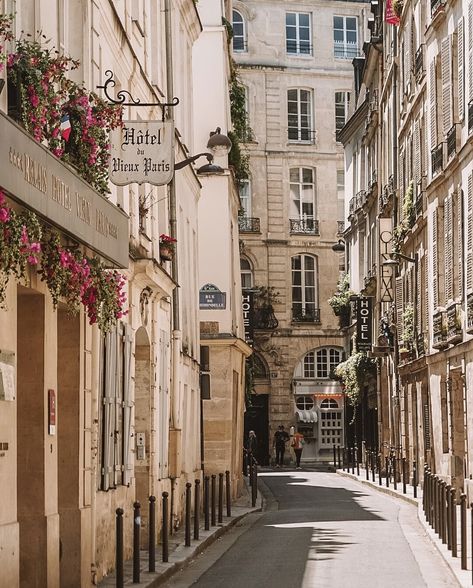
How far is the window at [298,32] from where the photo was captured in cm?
6619

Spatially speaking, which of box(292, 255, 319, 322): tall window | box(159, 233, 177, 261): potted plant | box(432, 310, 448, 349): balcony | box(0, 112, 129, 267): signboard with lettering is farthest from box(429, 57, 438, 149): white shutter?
box(292, 255, 319, 322): tall window

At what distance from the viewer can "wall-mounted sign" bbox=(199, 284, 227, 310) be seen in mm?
32438

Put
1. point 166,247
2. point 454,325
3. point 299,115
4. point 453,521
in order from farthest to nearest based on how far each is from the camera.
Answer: point 299,115 < point 454,325 < point 166,247 < point 453,521

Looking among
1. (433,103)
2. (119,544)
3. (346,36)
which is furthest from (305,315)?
(119,544)

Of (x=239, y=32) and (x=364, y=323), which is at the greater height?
(x=239, y=32)

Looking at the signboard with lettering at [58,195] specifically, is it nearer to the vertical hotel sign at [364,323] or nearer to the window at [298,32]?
the vertical hotel sign at [364,323]

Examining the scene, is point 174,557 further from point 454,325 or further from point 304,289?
point 304,289

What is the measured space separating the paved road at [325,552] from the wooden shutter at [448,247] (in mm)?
4380

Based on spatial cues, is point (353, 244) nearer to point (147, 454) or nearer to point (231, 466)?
point (231, 466)

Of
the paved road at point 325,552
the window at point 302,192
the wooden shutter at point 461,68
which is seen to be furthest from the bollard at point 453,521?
the window at point 302,192

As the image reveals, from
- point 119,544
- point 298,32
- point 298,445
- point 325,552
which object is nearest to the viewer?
point 119,544

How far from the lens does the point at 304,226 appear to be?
65.1m

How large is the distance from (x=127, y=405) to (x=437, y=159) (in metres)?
16.0

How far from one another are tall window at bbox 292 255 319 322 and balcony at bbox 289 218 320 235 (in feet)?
3.39
